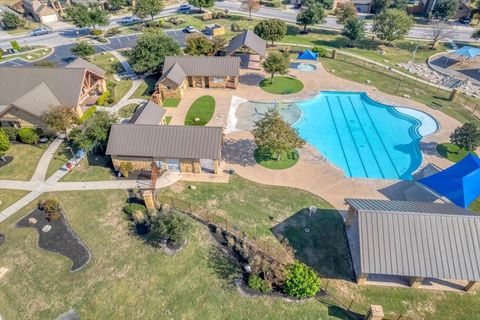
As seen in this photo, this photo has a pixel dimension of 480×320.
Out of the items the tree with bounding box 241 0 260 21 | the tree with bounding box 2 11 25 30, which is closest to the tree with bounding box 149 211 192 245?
the tree with bounding box 241 0 260 21

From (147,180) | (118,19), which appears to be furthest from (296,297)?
(118,19)

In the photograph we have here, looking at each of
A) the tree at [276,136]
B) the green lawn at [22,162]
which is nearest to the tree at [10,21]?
the green lawn at [22,162]

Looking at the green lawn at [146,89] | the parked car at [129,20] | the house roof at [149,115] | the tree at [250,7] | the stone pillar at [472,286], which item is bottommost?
the stone pillar at [472,286]

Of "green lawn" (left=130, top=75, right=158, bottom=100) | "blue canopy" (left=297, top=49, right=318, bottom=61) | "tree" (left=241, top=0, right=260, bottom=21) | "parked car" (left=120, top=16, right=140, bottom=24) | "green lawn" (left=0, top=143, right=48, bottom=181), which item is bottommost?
"green lawn" (left=0, top=143, right=48, bottom=181)

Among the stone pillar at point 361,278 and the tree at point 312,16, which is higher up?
the tree at point 312,16

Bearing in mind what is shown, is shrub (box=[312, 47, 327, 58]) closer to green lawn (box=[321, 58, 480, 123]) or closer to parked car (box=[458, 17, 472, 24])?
green lawn (box=[321, 58, 480, 123])

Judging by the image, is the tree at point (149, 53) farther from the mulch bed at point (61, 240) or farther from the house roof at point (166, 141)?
the mulch bed at point (61, 240)

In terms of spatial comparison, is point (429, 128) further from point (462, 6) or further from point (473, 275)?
point (462, 6)
